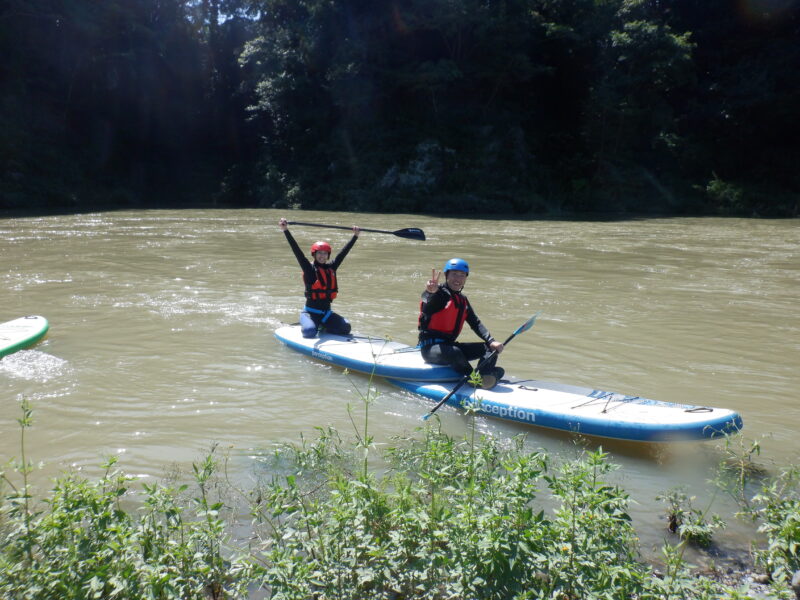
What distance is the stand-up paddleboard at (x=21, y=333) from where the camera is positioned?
5.29m

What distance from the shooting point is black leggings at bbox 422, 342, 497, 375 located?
15.5ft

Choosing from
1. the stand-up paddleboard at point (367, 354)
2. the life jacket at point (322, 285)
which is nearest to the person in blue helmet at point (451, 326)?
the stand-up paddleboard at point (367, 354)

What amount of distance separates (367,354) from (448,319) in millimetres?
840

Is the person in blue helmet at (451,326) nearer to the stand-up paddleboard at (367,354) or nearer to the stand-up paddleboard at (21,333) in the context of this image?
the stand-up paddleboard at (367,354)

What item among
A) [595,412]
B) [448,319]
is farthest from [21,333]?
[595,412]

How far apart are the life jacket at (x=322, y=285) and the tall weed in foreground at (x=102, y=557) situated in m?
3.98

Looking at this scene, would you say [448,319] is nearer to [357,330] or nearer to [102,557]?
[357,330]

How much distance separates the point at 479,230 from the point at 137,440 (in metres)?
14.3

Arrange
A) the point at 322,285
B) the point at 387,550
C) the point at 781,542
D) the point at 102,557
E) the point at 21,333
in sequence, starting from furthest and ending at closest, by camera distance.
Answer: the point at 322,285 → the point at 21,333 → the point at 781,542 → the point at 387,550 → the point at 102,557

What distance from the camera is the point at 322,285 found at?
20.5ft

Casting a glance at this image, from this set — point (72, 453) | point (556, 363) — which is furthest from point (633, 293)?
point (72, 453)

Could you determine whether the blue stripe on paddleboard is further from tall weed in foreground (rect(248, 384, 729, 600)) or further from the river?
tall weed in foreground (rect(248, 384, 729, 600))

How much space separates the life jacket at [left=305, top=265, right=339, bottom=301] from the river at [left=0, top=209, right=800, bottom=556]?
0.64 meters

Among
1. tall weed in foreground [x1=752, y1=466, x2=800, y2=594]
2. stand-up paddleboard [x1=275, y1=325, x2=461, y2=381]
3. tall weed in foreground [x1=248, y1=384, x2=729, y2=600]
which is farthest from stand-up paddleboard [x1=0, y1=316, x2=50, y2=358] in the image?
tall weed in foreground [x1=752, y1=466, x2=800, y2=594]
